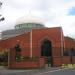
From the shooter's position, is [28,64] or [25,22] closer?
[28,64]

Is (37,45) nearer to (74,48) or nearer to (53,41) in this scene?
(53,41)

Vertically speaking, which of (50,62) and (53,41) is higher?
(53,41)

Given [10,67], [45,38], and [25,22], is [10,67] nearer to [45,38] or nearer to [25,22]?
[45,38]

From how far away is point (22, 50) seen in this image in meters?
56.2

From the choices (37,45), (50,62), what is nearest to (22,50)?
(37,45)

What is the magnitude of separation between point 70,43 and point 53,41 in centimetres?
603

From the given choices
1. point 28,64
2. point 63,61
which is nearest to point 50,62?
point 63,61

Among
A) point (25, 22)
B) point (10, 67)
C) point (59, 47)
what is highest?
point (25, 22)

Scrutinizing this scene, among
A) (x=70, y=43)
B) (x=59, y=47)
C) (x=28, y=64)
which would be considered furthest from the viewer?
(x=70, y=43)

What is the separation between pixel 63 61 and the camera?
52.6 m

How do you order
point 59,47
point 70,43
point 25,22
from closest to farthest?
point 59,47 → point 70,43 → point 25,22

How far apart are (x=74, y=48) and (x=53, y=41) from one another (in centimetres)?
717

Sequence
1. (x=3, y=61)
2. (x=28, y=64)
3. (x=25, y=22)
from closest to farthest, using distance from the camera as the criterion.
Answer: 1. (x=28, y=64)
2. (x=3, y=61)
3. (x=25, y=22)

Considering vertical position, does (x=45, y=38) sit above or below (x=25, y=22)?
below
